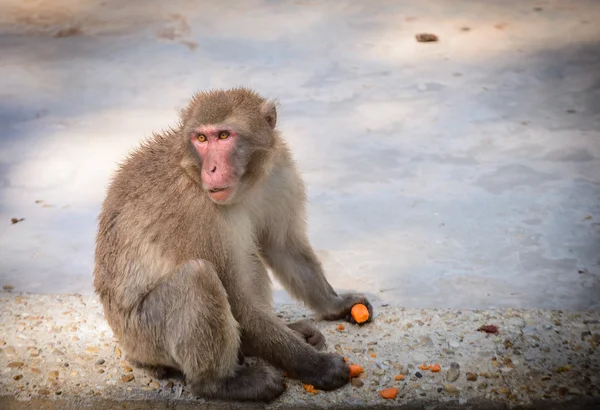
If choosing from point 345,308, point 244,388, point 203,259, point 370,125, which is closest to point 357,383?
point 244,388

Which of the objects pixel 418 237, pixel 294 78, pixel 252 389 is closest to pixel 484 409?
pixel 252 389

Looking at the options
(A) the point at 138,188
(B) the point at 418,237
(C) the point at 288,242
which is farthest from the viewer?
(B) the point at 418,237

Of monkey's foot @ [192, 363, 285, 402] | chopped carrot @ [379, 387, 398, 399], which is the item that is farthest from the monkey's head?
chopped carrot @ [379, 387, 398, 399]

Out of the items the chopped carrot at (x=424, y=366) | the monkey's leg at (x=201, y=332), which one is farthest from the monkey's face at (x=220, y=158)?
the chopped carrot at (x=424, y=366)

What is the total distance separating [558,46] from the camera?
8281 mm

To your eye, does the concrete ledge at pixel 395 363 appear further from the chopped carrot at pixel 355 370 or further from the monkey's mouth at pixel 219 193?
the monkey's mouth at pixel 219 193

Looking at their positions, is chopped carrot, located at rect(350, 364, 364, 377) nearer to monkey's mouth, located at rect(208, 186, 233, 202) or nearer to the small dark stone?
the small dark stone

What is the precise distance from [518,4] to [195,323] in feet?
23.3

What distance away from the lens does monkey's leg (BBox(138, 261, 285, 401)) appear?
3482mm

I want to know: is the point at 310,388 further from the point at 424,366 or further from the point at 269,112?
the point at 269,112

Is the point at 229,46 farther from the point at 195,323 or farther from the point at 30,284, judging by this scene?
the point at 195,323

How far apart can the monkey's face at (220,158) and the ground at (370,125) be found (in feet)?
5.42

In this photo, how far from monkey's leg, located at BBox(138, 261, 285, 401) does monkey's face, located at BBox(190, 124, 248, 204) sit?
1.00 ft

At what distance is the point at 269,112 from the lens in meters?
3.75
